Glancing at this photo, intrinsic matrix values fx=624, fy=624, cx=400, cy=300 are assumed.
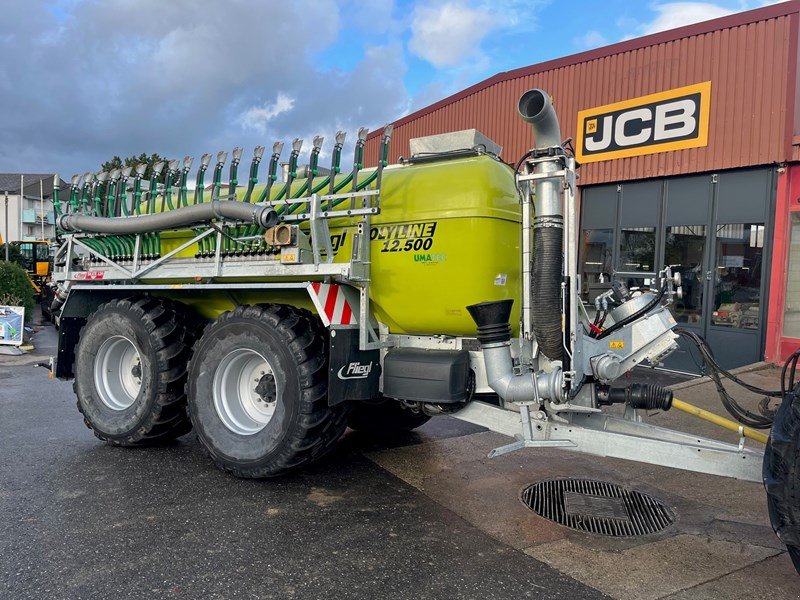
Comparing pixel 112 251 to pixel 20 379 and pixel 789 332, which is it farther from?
pixel 789 332

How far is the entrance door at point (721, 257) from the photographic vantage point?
345 inches

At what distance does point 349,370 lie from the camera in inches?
167

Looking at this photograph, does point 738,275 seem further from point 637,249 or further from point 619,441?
point 619,441

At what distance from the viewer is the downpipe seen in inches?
150

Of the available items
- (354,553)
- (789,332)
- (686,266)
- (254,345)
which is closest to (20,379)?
(254,345)

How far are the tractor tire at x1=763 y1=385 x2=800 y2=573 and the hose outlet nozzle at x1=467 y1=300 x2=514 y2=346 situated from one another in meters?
1.51

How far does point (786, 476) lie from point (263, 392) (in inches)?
132

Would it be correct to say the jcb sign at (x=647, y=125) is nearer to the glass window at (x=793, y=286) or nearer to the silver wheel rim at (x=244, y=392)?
the glass window at (x=793, y=286)

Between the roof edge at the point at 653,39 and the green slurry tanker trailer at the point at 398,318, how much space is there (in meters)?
6.45

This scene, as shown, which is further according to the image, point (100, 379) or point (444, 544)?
point (100, 379)

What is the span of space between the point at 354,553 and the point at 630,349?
6.95 feet

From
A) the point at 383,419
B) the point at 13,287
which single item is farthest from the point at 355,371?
the point at 13,287

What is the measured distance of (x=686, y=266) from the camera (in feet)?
31.3

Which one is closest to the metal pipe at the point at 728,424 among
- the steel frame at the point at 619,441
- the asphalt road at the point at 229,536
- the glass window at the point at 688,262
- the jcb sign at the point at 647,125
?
the steel frame at the point at 619,441
